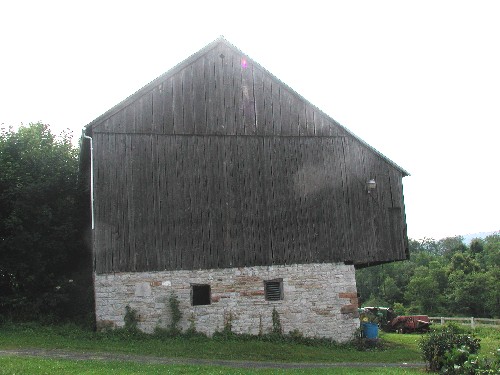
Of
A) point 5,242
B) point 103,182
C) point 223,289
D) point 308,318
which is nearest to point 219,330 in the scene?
point 223,289

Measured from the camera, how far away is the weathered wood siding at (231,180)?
17.1 m

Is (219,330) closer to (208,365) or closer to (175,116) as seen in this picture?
(208,365)

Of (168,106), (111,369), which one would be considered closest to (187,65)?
(168,106)

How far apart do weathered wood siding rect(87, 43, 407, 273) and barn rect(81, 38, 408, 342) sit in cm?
4

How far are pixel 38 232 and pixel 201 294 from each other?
7.62 meters

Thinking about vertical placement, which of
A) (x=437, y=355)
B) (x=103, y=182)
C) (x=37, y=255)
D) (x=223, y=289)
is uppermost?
(x=103, y=182)

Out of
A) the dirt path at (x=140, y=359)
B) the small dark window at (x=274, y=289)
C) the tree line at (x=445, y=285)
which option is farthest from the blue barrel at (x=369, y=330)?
the tree line at (x=445, y=285)

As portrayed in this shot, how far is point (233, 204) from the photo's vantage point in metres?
18.0

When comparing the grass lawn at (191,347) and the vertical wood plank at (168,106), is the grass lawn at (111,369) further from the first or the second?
the vertical wood plank at (168,106)

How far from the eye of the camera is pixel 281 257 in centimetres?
1800

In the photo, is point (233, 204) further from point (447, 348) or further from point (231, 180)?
point (447, 348)

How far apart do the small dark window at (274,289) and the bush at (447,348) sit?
5.21 m

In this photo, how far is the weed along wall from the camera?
655 inches

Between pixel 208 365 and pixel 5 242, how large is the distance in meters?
10.9
